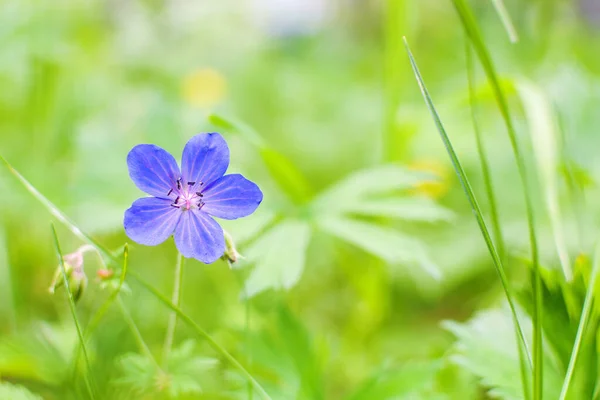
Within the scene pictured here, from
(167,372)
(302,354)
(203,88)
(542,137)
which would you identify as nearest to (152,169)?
(167,372)

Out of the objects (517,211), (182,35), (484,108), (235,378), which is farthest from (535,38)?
(235,378)

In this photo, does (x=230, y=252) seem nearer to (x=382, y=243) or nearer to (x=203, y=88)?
(x=382, y=243)

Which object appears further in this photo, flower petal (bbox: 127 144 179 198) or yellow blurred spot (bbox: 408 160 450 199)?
yellow blurred spot (bbox: 408 160 450 199)

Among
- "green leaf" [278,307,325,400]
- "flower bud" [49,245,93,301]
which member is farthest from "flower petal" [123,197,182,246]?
"green leaf" [278,307,325,400]

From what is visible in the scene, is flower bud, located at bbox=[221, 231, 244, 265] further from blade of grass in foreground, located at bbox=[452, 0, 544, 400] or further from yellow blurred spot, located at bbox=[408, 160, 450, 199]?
yellow blurred spot, located at bbox=[408, 160, 450, 199]

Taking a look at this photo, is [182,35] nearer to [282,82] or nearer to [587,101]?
[282,82]

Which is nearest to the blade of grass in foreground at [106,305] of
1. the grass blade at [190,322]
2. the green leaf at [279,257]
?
the grass blade at [190,322]

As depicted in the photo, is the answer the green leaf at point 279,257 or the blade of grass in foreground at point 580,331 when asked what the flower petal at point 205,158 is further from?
the blade of grass in foreground at point 580,331
